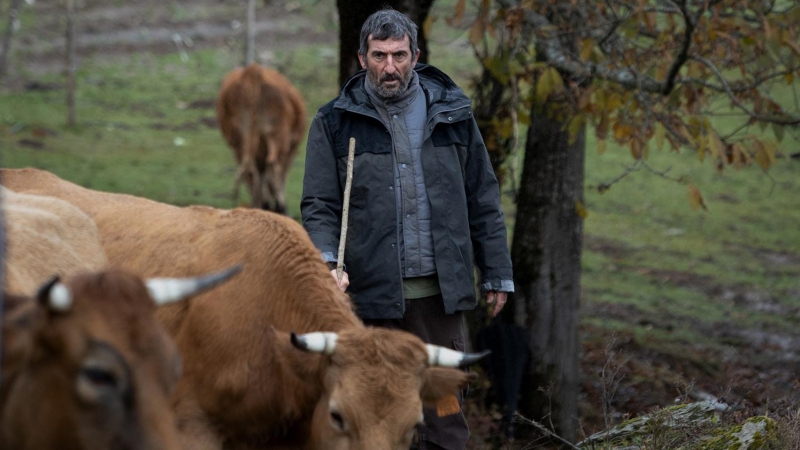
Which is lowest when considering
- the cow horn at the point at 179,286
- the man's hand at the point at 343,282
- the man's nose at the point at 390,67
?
the man's hand at the point at 343,282

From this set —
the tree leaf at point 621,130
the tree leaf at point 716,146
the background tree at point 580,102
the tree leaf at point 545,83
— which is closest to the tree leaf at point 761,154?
the background tree at point 580,102

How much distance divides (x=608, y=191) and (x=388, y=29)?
37.8 feet

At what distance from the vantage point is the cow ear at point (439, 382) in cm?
469

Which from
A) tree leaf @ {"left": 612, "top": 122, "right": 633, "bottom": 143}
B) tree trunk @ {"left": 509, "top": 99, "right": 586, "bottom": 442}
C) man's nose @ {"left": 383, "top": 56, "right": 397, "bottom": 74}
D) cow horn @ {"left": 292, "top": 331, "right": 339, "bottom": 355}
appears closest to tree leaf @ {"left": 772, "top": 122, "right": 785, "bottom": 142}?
tree leaf @ {"left": 612, "top": 122, "right": 633, "bottom": 143}

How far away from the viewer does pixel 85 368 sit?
3.32 meters

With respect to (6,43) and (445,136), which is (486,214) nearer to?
(445,136)

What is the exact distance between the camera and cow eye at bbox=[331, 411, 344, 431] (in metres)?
4.54

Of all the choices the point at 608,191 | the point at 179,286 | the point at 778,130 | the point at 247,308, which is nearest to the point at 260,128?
the point at 608,191

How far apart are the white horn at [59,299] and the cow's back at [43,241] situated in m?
1.04

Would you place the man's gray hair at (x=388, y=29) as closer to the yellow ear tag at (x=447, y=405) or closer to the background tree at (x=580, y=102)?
the background tree at (x=580, y=102)

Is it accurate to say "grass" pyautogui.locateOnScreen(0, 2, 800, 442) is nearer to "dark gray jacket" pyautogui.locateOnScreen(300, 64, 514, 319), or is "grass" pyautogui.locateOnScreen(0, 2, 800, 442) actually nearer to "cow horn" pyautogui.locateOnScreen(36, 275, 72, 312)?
"dark gray jacket" pyautogui.locateOnScreen(300, 64, 514, 319)

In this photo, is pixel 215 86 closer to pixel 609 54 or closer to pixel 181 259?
pixel 609 54

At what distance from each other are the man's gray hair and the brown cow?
9.03 m

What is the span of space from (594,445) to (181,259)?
2664 mm
